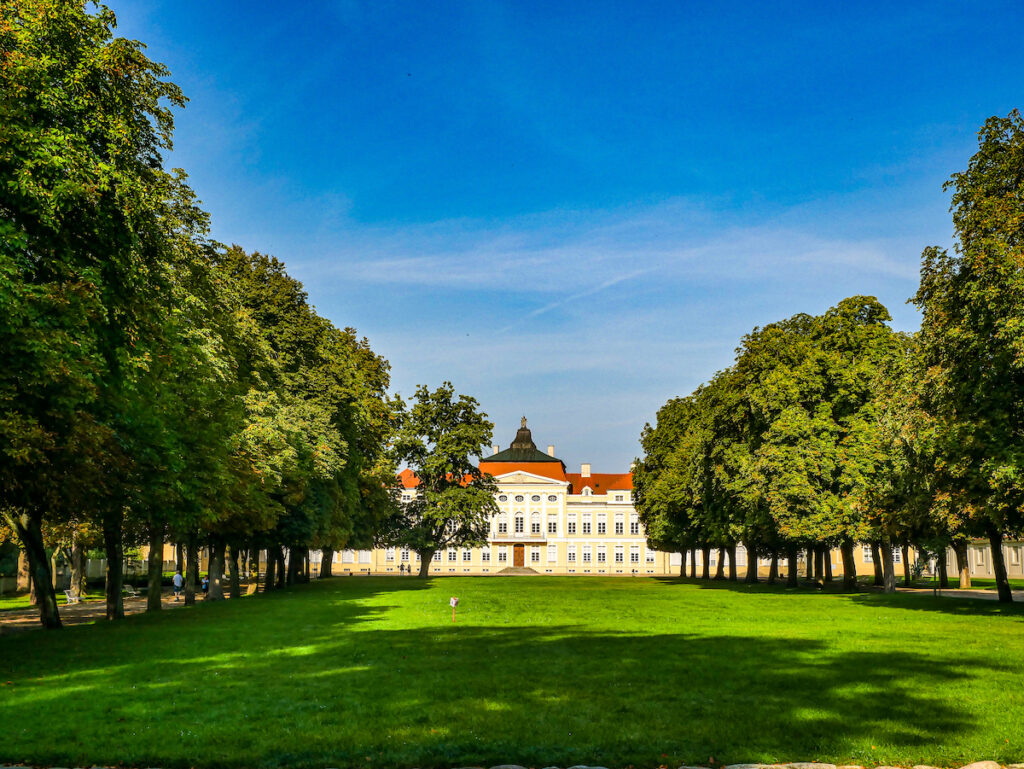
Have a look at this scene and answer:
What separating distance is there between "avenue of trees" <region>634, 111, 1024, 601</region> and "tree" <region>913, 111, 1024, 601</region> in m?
0.05

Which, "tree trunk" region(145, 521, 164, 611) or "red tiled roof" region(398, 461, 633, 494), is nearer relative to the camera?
"tree trunk" region(145, 521, 164, 611)

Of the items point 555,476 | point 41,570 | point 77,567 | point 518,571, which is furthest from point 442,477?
point 555,476

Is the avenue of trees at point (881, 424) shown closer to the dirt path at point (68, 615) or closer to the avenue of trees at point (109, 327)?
the avenue of trees at point (109, 327)

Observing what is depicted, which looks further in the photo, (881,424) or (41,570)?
(881,424)

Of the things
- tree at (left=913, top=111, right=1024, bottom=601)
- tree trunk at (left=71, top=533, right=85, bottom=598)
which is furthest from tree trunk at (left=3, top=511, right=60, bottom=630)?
tree at (left=913, top=111, right=1024, bottom=601)

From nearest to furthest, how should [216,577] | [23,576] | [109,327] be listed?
[109,327], [216,577], [23,576]

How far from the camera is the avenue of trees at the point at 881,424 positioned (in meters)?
24.3

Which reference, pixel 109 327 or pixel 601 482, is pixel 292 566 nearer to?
pixel 109 327

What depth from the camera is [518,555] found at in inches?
4958

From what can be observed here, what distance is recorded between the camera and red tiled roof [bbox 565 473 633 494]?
424 ft

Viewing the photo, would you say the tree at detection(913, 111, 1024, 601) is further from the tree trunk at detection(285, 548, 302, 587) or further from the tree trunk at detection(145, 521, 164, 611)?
the tree trunk at detection(285, 548, 302, 587)

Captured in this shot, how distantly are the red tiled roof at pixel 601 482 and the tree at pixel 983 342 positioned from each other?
3940 inches

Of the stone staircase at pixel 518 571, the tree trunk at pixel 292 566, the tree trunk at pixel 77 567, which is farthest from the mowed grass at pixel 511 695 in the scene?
the stone staircase at pixel 518 571

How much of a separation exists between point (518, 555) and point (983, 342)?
106 m
